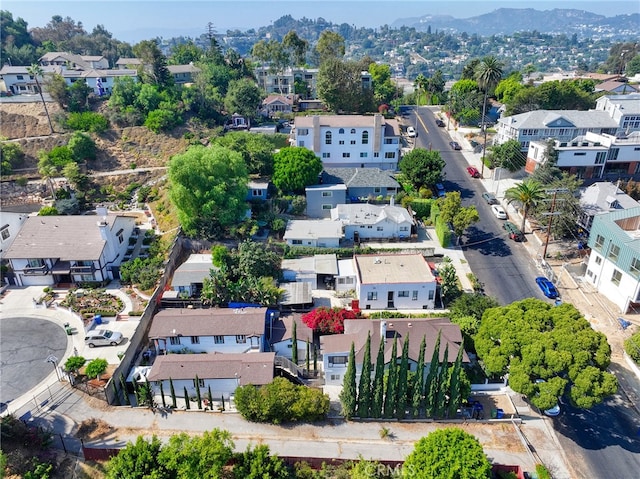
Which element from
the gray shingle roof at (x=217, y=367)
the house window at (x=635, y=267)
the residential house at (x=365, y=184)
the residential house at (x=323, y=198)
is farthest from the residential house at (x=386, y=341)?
the residential house at (x=365, y=184)

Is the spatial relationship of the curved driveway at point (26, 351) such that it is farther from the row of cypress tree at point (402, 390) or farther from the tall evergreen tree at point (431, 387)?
the tall evergreen tree at point (431, 387)

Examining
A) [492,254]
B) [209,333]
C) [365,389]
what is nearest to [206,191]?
[209,333]

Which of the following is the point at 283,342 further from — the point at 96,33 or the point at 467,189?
the point at 96,33

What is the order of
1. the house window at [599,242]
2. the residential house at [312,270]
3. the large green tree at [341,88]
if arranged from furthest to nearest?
1. the large green tree at [341,88]
2. the residential house at [312,270]
3. the house window at [599,242]

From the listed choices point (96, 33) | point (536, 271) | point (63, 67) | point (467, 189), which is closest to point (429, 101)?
point (467, 189)

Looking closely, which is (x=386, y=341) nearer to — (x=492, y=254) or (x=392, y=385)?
(x=392, y=385)
